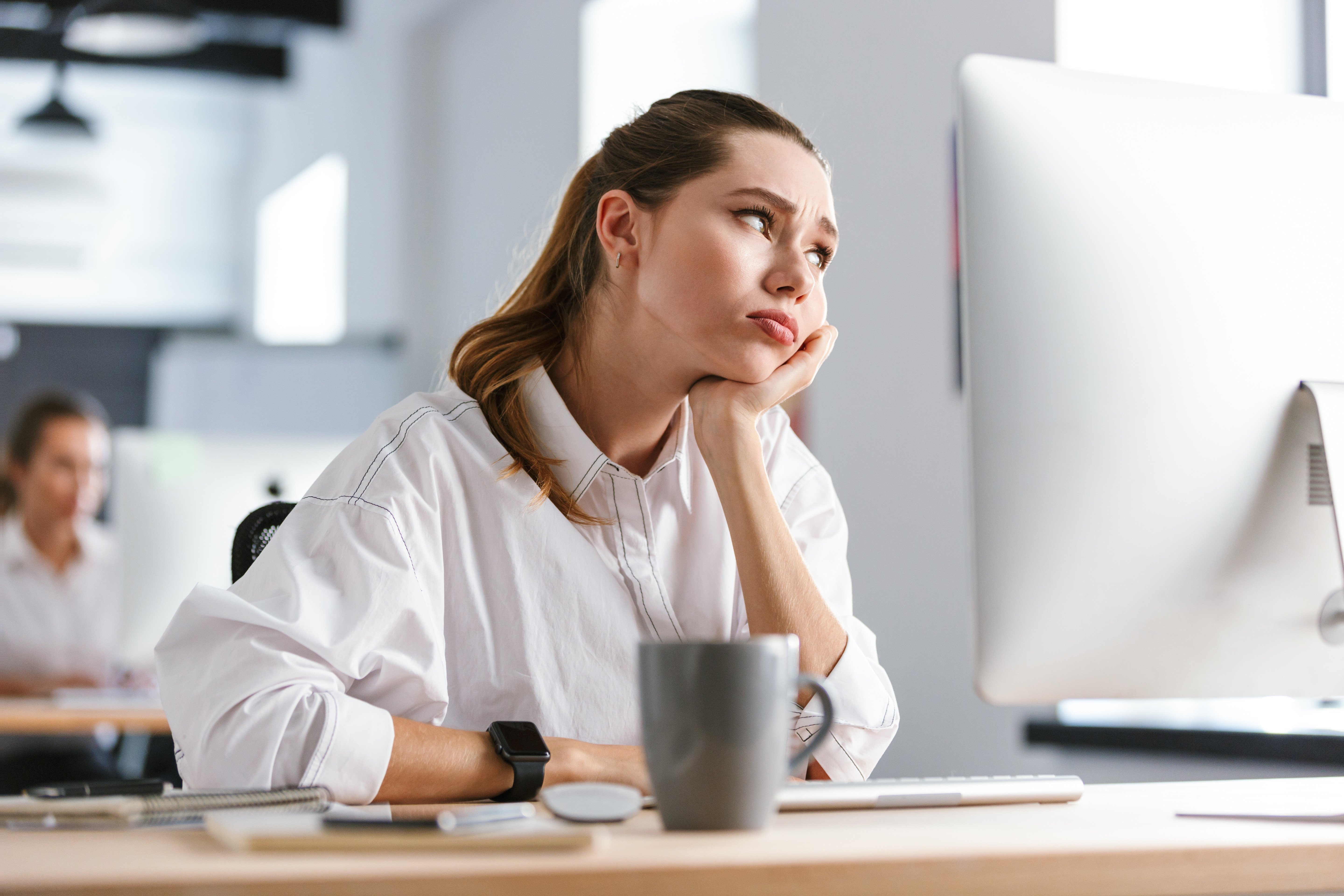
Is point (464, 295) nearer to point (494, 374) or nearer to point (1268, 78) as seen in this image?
point (1268, 78)

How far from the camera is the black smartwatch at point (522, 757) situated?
3.17 feet

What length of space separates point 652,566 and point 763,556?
126mm

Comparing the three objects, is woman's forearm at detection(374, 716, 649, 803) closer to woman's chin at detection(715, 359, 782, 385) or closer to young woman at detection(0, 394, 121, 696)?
woman's chin at detection(715, 359, 782, 385)

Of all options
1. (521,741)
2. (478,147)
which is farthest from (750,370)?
(478,147)

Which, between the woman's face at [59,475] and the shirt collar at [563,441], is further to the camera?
the woman's face at [59,475]

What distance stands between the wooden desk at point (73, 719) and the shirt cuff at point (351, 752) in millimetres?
1579

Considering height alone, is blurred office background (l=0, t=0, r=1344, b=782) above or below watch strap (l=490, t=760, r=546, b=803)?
above

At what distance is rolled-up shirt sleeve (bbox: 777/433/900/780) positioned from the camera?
1161 millimetres

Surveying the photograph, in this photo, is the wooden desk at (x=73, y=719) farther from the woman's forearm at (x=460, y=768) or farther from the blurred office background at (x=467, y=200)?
the woman's forearm at (x=460, y=768)

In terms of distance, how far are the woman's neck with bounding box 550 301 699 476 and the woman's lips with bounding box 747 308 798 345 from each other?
108 millimetres

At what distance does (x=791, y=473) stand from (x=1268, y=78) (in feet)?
5.63

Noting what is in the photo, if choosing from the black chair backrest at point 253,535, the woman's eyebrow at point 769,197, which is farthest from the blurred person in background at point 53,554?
the woman's eyebrow at point 769,197

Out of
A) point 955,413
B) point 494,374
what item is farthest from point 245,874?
point 955,413

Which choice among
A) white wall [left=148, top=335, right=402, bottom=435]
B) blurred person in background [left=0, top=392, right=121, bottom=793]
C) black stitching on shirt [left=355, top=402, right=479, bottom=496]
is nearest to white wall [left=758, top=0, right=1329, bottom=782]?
black stitching on shirt [left=355, top=402, right=479, bottom=496]
